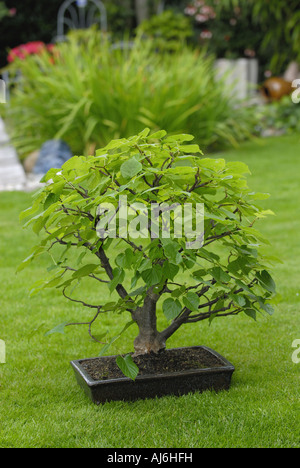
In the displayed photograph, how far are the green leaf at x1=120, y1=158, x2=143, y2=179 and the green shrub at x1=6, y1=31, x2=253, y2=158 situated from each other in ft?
14.8

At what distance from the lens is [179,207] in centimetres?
205

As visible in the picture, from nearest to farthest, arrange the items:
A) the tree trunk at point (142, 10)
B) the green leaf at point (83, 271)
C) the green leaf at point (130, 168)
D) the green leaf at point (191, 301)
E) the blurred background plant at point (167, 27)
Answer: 1. the green leaf at point (130, 168)
2. the green leaf at point (191, 301)
3. the green leaf at point (83, 271)
4. the blurred background plant at point (167, 27)
5. the tree trunk at point (142, 10)

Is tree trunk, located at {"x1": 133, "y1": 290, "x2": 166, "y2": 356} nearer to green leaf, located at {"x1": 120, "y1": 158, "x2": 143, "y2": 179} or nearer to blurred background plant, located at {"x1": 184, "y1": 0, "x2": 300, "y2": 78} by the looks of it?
green leaf, located at {"x1": 120, "y1": 158, "x2": 143, "y2": 179}

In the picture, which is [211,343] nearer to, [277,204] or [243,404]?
[243,404]

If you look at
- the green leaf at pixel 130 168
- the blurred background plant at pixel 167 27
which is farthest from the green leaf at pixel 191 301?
the blurred background plant at pixel 167 27

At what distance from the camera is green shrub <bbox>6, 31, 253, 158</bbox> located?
665 centimetres

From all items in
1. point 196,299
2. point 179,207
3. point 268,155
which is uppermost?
point 179,207

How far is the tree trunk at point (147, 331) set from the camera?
7.84ft

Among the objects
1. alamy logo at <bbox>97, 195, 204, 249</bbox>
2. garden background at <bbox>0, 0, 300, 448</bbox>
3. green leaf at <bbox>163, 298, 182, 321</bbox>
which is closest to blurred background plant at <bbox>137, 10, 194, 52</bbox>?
garden background at <bbox>0, 0, 300, 448</bbox>

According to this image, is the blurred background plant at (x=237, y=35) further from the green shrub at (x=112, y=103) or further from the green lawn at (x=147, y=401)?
the green lawn at (x=147, y=401)

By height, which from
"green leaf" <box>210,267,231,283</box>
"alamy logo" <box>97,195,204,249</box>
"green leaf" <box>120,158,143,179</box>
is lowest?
"green leaf" <box>210,267,231,283</box>

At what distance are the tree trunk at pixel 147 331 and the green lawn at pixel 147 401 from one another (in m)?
0.22

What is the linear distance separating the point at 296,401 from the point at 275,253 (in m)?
2.03
